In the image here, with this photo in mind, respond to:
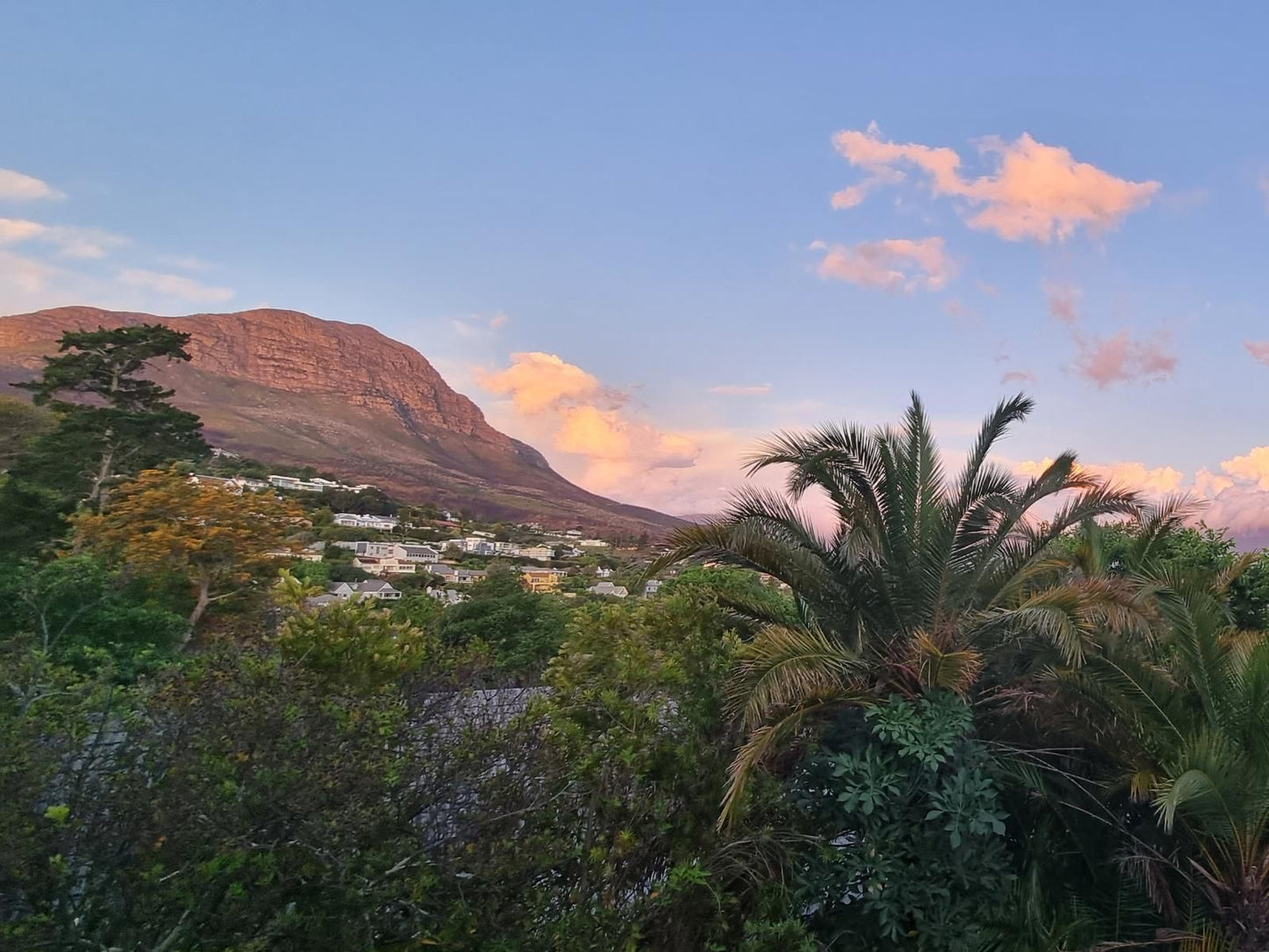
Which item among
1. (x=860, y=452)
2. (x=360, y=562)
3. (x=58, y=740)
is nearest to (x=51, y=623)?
(x=58, y=740)

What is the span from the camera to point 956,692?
561cm

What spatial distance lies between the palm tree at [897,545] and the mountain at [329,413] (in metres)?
85.6

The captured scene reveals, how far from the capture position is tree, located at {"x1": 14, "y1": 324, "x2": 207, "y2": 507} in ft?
89.1

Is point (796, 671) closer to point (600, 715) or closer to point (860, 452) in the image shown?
point (600, 715)

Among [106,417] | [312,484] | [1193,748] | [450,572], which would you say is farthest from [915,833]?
[312,484]

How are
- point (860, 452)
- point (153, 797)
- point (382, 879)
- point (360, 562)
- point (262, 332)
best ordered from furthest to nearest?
1. point (262, 332)
2. point (360, 562)
3. point (860, 452)
4. point (382, 879)
5. point (153, 797)

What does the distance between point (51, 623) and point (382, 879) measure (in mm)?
13743

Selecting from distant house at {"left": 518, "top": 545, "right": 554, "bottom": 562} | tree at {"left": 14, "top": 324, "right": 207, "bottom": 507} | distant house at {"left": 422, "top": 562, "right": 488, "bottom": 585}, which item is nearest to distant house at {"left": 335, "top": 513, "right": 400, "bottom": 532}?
distant house at {"left": 422, "top": 562, "right": 488, "bottom": 585}

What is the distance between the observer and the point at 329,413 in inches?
6216

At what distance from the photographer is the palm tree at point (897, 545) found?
6246mm

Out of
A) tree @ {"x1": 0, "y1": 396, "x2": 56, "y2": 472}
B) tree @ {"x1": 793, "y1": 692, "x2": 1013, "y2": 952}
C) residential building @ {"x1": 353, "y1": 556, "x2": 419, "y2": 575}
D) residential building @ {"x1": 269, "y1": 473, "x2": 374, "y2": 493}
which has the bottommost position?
residential building @ {"x1": 353, "y1": 556, "x2": 419, "y2": 575}

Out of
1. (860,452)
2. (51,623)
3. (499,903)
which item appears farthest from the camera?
(51,623)

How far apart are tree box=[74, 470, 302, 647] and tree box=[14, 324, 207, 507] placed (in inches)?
387

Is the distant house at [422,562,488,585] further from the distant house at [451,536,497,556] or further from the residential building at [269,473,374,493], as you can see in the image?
the residential building at [269,473,374,493]
